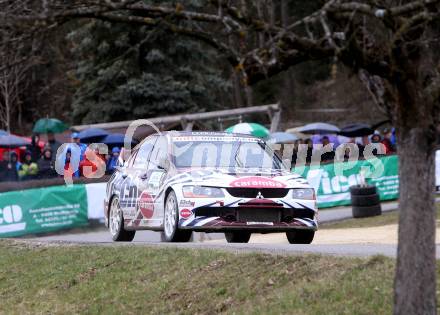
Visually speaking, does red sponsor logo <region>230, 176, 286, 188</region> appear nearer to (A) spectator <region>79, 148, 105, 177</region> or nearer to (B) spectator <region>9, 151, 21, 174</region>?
(A) spectator <region>79, 148, 105, 177</region>

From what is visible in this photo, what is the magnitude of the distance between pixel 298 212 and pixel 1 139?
16.2 m

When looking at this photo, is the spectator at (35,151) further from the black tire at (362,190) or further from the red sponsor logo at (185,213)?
the red sponsor logo at (185,213)

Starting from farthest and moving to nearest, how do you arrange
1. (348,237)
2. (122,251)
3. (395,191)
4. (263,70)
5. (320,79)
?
(320,79)
(395,191)
(348,237)
(122,251)
(263,70)

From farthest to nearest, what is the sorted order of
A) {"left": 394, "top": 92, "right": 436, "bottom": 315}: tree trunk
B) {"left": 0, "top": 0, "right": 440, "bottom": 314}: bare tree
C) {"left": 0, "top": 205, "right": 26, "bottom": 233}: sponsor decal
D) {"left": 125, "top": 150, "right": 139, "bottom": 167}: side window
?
{"left": 0, "top": 205, "right": 26, "bottom": 233}: sponsor decal < {"left": 125, "top": 150, "right": 139, "bottom": 167}: side window < {"left": 394, "top": 92, "right": 436, "bottom": 315}: tree trunk < {"left": 0, "top": 0, "right": 440, "bottom": 314}: bare tree

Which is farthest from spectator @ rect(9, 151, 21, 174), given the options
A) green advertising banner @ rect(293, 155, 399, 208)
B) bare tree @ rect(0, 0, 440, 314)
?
bare tree @ rect(0, 0, 440, 314)

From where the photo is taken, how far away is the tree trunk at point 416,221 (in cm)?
747

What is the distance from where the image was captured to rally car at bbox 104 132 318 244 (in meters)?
13.4

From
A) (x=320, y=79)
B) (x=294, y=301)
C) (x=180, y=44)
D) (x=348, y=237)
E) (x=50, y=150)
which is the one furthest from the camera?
(x=320, y=79)

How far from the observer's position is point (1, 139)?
92.0 feet

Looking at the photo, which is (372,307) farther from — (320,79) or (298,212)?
(320,79)

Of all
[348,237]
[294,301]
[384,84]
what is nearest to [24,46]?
[384,84]

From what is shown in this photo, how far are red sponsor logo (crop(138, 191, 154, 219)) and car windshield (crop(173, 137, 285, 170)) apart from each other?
69cm

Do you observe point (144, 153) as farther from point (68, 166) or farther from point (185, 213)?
point (68, 166)

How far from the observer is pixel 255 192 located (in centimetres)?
1353
